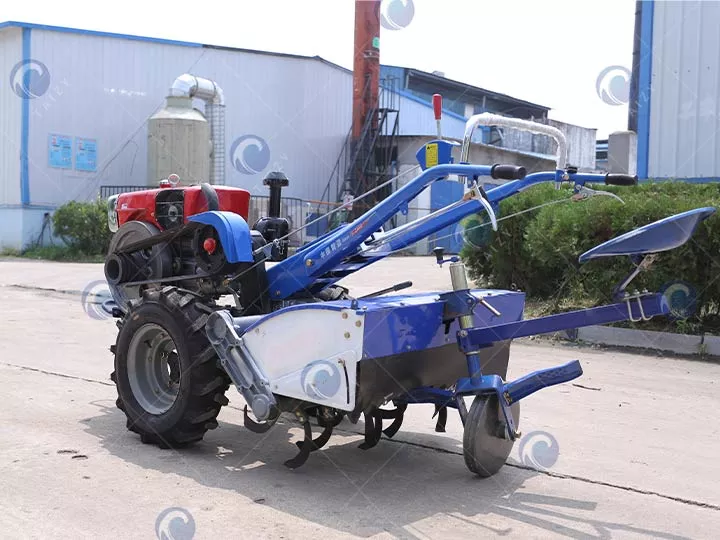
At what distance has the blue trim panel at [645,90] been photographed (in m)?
14.5

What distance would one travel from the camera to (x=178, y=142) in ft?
85.1

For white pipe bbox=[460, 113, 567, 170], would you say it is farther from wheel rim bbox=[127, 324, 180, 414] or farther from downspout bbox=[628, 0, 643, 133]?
downspout bbox=[628, 0, 643, 133]

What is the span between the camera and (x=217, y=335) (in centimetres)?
538

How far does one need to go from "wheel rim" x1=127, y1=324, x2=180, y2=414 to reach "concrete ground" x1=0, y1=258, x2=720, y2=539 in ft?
1.01

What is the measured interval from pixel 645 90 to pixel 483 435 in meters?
11.2

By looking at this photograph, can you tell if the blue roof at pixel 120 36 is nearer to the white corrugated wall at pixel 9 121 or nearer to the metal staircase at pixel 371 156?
the white corrugated wall at pixel 9 121

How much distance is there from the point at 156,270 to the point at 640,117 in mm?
10821

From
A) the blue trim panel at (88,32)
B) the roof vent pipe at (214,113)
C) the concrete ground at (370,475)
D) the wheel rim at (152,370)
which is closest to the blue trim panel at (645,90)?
the concrete ground at (370,475)

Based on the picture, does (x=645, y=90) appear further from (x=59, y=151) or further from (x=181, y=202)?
(x=59, y=151)

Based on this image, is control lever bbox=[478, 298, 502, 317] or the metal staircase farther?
the metal staircase

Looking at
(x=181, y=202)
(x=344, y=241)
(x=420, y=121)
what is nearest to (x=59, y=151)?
(x=420, y=121)

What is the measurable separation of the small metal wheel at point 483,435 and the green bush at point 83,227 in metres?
20.7

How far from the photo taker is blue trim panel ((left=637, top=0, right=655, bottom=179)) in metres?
Answer: 14.5

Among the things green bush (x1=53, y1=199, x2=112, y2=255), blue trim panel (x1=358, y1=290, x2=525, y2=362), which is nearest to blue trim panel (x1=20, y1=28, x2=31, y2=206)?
green bush (x1=53, y1=199, x2=112, y2=255)
